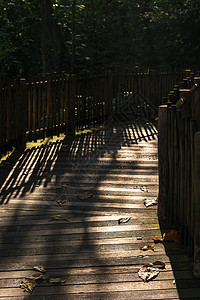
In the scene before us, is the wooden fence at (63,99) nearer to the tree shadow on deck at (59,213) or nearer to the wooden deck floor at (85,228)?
the tree shadow on deck at (59,213)

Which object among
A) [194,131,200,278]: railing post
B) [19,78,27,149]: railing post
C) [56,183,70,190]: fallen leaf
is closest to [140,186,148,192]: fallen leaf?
[56,183,70,190]: fallen leaf

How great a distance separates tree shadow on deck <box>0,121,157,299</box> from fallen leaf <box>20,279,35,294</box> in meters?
0.06

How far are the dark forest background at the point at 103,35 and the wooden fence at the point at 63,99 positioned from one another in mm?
5289

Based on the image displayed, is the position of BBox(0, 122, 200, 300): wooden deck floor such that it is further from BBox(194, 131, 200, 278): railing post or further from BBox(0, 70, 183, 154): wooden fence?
BBox(0, 70, 183, 154): wooden fence

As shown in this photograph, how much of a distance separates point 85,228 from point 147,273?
1.41m

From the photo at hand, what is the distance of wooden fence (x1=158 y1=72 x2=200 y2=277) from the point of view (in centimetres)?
469

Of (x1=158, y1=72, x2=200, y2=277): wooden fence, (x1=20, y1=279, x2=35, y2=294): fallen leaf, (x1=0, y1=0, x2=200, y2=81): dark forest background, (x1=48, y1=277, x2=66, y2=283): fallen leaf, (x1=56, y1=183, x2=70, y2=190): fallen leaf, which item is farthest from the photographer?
(x1=0, y1=0, x2=200, y2=81): dark forest background

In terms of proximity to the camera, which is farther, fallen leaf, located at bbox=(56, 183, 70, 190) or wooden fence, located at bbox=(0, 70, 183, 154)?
wooden fence, located at bbox=(0, 70, 183, 154)

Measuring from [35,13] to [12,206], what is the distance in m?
16.5

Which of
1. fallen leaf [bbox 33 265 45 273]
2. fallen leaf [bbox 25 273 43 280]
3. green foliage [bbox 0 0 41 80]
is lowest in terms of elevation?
fallen leaf [bbox 25 273 43 280]

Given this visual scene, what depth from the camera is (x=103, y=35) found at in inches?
1041

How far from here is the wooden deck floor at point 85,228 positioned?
4469 millimetres

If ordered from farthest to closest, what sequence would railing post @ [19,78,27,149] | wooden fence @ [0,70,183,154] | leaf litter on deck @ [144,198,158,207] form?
railing post @ [19,78,27,149] < wooden fence @ [0,70,183,154] < leaf litter on deck @ [144,198,158,207]

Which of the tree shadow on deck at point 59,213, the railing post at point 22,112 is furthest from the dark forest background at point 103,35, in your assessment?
the tree shadow on deck at point 59,213
